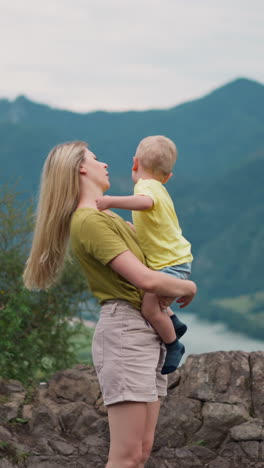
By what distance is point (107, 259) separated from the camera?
329 cm

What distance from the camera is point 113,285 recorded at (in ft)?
11.2

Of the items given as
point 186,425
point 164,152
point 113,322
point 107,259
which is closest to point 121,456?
point 113,322

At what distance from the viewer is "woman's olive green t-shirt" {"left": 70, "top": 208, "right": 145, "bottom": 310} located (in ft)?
10.8

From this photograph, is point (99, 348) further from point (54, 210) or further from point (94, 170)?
point (94, 170)

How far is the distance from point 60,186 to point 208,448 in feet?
11.3

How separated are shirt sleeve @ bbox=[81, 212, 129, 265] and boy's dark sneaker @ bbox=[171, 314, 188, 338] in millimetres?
543

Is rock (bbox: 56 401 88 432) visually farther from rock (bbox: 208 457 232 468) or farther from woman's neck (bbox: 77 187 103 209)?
woman's neck (bbox: 77 187 103 209)

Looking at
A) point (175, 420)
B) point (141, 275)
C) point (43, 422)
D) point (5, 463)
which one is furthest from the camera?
point (175, 420)

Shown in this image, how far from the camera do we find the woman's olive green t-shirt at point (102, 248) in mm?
3305

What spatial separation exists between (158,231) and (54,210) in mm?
534

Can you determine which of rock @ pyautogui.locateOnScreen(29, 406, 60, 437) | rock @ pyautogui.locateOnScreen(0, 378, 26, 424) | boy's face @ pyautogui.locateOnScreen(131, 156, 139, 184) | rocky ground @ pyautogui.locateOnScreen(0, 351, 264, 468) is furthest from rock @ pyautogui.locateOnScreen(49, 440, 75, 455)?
boy's face @ pyautogui.locateOnScreen(131, 156, 139, 184)

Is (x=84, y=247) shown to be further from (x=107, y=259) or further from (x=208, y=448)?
(x=208, y=448)

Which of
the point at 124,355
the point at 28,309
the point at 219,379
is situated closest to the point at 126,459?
the point at 124,355

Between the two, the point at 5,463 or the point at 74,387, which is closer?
the point at 5,463
